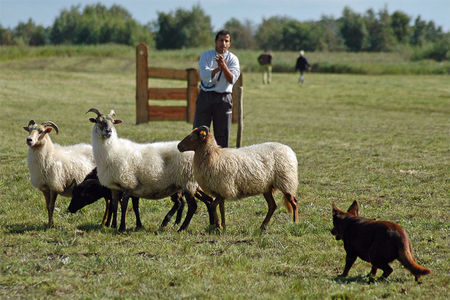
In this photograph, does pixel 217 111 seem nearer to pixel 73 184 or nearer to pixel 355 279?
pixel 73 184

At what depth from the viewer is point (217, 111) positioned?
9031 millimetres

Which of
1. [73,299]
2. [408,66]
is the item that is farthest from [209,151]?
[408,66]

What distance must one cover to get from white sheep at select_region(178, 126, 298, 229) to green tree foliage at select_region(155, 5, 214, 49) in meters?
111

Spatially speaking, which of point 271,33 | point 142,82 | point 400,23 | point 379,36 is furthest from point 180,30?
point 142,82

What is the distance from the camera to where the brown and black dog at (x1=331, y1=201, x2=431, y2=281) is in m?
5.48

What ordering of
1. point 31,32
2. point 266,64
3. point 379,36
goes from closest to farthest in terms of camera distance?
point 266,64 < point 379,36 < point 31,32

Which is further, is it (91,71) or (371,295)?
(91,71)

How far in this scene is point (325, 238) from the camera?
746 centimetres

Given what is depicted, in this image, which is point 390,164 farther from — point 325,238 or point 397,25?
point 397,25

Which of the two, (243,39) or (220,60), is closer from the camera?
(220,60)

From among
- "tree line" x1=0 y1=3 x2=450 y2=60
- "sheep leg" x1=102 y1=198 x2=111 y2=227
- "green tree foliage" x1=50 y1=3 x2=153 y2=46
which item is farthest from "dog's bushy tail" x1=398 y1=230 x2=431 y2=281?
"green tree foliage" x1=50 y1=3 x2=153 y2=46

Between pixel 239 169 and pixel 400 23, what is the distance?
131293 mm

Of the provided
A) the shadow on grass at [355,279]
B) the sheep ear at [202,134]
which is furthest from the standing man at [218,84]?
the shadow on grass at [355,279]

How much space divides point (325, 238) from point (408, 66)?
176ft
